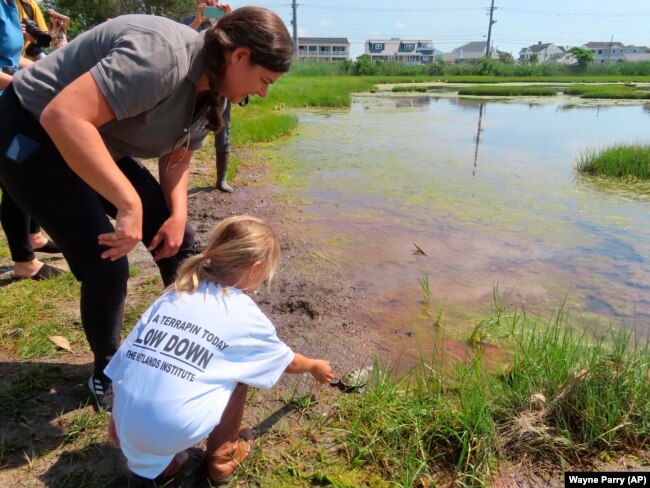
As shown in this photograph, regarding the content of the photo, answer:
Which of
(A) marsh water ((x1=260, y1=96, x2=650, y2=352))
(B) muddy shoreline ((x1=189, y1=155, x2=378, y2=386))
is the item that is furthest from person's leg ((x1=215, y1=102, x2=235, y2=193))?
(A) marsh water ((x1=260, y1=96, x2=650, y2=352))

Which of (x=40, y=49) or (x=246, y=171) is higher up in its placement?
(x=40, y=49)

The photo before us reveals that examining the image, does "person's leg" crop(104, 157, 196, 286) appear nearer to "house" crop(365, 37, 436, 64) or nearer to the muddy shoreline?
the muddy shoreline

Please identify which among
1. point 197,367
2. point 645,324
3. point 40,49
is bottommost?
point 645,324

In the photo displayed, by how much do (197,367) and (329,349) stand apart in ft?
3.86

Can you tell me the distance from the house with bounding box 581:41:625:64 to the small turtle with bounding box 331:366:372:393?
4280 inches

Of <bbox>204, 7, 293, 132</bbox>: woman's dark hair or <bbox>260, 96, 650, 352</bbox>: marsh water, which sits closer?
<bbox>204, 7, 293, 132</bbox>: woman's dark hair

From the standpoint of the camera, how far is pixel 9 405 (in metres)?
1.79

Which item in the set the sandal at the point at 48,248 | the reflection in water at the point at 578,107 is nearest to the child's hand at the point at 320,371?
the sandal at the point at 48,248

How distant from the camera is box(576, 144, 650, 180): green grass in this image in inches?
258

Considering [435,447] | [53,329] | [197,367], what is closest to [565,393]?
[435,447]

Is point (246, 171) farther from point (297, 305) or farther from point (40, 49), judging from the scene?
point (297, 305)

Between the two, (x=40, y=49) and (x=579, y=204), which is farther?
(x=579, y=204)

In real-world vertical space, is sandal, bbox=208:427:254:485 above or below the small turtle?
above

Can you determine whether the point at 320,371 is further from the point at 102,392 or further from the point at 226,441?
the point at 102,392
